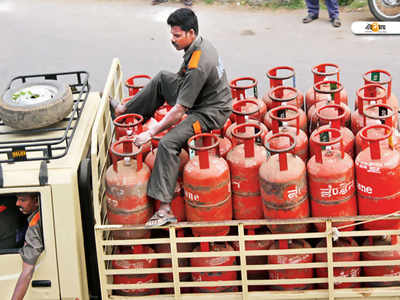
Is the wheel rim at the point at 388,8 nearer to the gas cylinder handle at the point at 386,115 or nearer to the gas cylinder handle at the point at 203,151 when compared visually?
the gas cylinder handle at the point at 386,115

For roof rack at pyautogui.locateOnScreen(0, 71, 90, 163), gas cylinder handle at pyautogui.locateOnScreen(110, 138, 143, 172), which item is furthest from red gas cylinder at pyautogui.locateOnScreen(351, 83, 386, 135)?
roof rack at pyautogui.locateOnScreen(0, 71, 90, 163)

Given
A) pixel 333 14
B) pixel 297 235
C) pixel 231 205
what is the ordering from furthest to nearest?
1. pixel 333 14
2. pixel 231 205
3. pixel 297 235

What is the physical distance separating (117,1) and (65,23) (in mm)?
1395

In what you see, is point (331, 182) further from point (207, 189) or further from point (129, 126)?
point (129, 126)

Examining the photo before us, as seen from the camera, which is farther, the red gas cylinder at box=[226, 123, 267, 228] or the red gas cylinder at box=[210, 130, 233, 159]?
the red gas cylinder at box=[210, 130, 233, 159]

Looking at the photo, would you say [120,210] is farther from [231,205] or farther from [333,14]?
[333,14]

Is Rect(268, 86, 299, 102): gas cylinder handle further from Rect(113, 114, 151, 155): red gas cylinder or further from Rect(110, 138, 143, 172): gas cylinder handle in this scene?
Rect(110, 138, 143, 172): gas cylinder handle

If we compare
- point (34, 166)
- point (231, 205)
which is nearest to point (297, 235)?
point (231, 205)

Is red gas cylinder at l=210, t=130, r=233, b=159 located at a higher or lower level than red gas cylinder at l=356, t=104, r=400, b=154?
lower

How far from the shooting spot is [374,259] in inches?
204

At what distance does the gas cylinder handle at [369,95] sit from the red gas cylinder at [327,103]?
0.14 metres

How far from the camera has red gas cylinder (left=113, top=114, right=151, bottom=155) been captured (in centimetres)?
542

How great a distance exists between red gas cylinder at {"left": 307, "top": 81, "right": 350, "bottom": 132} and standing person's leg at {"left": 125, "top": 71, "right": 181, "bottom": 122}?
47.6 inches

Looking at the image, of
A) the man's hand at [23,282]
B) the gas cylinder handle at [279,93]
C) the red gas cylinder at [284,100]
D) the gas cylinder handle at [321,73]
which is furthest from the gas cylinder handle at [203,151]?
the gas cylinder handle at [321,73]
